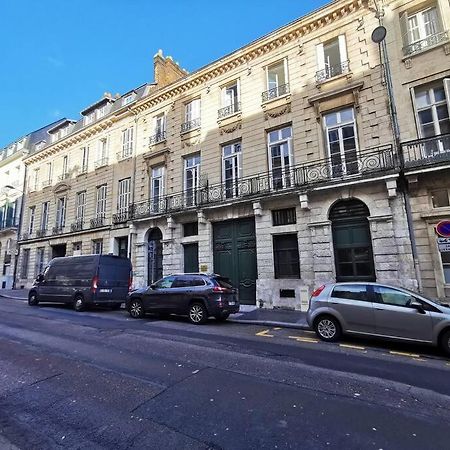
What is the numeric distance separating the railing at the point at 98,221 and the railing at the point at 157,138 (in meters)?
6.16

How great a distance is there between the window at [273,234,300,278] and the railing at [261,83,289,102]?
6.86 m

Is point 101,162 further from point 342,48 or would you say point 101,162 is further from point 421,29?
point 421,29

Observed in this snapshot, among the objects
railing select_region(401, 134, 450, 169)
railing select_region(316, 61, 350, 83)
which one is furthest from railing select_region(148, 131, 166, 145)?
railing select_region(401, 134, 450, 169)

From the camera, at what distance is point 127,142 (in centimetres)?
2103

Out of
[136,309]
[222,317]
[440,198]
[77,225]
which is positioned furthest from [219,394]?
[77,225]

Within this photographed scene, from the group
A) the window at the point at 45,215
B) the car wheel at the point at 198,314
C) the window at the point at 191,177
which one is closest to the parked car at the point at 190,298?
the car wheel at the point at 198,314

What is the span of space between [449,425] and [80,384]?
4.87m

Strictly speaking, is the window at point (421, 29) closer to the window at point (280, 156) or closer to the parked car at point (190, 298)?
the window at point (280, 156)

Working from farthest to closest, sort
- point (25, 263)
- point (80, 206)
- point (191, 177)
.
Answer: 1. point (25, 263)
2. point (80, 206)
3. point (191, 177)

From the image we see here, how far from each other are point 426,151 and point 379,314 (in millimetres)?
7019

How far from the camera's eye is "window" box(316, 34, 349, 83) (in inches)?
522

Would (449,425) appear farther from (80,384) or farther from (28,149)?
(28,149)

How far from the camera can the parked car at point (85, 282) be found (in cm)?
1320

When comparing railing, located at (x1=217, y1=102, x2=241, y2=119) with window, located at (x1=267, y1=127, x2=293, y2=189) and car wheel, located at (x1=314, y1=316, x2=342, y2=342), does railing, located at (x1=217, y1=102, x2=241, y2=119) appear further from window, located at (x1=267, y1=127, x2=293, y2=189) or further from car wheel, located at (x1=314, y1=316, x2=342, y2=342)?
car wheel, located at (x1=314, y1=316, x2=342, y2=342)
